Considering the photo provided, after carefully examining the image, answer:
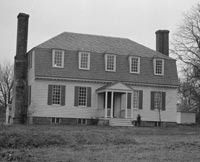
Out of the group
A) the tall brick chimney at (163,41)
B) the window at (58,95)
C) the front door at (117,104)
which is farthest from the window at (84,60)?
the tall brick chimney at (163,41)

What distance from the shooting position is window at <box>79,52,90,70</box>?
36294 millimetres

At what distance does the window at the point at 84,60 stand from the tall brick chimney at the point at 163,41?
8503mm

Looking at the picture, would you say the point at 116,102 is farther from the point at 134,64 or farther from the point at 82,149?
the point at 82,149

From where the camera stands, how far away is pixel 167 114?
3869cm

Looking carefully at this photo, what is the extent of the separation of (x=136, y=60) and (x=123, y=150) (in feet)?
75.8

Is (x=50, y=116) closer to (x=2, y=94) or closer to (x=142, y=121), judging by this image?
(x=142, y=121)

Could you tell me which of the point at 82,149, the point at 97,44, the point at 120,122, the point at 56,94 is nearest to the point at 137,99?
the point at 120,122

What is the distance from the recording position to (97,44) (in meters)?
38.8

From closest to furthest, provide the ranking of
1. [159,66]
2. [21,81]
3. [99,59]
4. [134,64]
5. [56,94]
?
[56,94] → [99,59] → [21,81] → [134,64] → [159,66]

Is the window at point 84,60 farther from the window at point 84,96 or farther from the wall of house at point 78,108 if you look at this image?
the window at point 84,96

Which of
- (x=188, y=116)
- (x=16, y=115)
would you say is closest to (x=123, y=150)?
(x=16, y=115)

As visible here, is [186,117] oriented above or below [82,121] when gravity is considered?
above

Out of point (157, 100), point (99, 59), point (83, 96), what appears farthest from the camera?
point (157, 100)

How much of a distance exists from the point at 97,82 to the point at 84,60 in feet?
6.83
